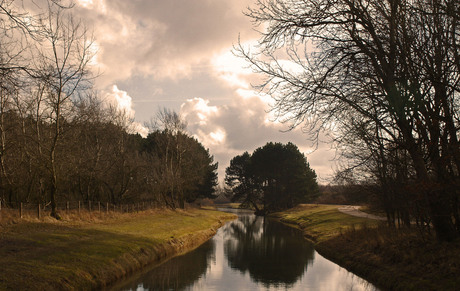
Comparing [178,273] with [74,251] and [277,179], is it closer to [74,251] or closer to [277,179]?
[74,251]

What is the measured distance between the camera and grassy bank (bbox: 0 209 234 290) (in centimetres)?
1473

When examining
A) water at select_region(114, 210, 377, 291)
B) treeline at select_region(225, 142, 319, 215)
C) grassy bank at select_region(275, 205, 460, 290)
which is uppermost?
treeline at select_region(225, 142, 319, 215)

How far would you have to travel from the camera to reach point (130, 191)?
176 feet

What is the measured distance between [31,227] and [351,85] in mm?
18985

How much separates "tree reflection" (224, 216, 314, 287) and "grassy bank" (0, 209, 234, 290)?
4.62m

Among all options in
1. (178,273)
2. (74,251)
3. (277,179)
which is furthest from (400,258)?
(277,179)

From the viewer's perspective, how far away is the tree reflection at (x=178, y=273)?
18.7m

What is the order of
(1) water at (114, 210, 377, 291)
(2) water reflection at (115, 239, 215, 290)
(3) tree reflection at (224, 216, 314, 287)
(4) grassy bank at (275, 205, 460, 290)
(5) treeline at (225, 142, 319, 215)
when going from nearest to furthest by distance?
(4) grassy bank at (275, 205, 460, 290) < (2) water reflection at (115, 239, 215, 290) < (1) water at (114, 210, 377, 291) < (3) tree reflection at (224, 216, 314, 287) < (5) treeline at (225, 142, 319, 215)

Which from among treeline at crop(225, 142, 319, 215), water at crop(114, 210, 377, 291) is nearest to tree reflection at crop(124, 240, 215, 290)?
water at crop(114, 210, 377, 291)

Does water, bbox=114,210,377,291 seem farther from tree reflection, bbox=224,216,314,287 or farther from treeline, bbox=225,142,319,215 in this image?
treeline, bbox=225,142,319,215

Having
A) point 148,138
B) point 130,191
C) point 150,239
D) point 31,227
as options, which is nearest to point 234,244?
point 150,239

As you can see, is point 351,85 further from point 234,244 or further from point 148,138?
point 148,138

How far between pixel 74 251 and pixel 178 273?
5.50 metres

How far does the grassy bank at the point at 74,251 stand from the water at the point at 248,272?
1.18 meters
